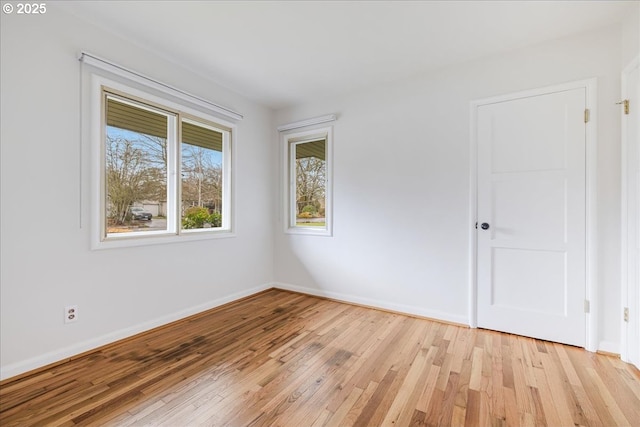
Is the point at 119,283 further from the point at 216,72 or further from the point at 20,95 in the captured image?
the point at 216,72

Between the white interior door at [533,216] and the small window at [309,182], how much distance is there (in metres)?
1.76

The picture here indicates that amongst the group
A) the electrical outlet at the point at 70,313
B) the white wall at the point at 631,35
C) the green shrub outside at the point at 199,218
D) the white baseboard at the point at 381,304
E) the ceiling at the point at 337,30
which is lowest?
the white baseboard at the point at 381,304

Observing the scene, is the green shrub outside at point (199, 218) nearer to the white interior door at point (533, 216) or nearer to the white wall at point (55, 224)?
the white wall at point (55, 224)

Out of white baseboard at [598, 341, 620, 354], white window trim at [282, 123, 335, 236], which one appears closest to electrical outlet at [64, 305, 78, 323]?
white window trim at [282, 123, 335, 236]

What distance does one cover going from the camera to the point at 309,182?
392 cm

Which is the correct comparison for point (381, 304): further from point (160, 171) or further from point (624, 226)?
point (160, 171)

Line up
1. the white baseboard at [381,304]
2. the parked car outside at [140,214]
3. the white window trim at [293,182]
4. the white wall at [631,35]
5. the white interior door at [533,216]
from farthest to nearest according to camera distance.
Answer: the white window trim at [293,182], the white baseboard at [381,304], the parked car outside at [140,214], the white interior door at [533,216], the white wall at [631,35]

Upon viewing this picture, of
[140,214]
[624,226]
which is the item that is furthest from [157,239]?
[624,226]

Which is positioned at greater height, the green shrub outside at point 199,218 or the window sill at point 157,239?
the green shrub outside at point 199,218

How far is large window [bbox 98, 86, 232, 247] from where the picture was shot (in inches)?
94.7

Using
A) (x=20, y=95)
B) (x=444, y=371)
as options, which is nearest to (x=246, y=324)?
(x=444, y=371)

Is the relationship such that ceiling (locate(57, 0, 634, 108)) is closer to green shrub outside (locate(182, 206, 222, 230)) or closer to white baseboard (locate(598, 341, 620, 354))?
green shrub outside (locate(182, 206, 222, 230))

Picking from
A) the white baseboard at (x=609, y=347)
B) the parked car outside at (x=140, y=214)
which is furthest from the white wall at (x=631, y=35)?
the parked car outside at (x=140, y=214)

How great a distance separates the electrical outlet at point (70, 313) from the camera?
2.09 metres
